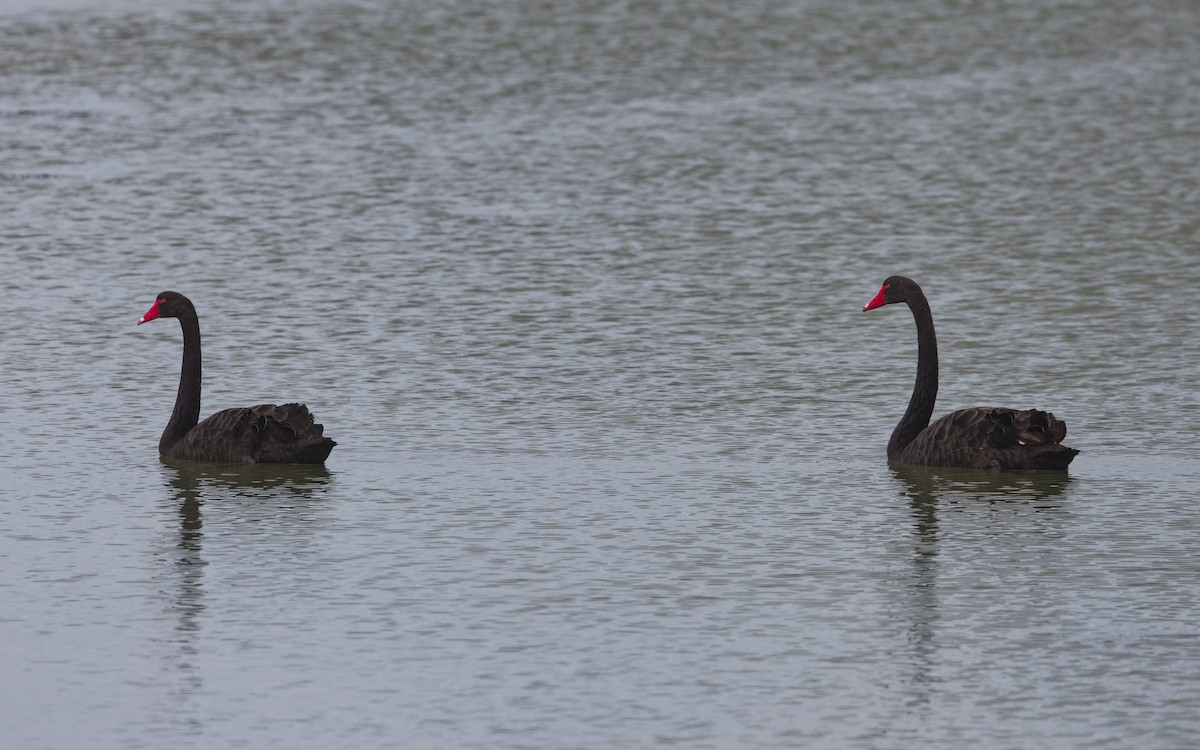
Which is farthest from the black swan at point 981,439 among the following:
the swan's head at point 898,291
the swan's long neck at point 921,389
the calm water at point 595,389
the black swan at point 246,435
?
the black swan at point 246,435

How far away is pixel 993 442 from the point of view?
1304 centimetres

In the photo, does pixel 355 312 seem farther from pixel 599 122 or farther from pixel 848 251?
pixel 599 122

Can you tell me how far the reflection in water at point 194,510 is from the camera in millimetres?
9281

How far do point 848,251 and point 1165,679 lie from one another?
39.4 ft

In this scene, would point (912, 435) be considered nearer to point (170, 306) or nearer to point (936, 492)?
point (936, 492)

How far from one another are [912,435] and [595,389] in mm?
2642

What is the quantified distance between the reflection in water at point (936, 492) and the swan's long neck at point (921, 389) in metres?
0.23

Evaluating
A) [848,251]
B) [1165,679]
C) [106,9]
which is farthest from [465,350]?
[106,9]

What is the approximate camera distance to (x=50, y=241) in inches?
831

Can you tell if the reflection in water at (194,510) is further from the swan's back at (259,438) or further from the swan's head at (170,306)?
the swan's head at (170,306)

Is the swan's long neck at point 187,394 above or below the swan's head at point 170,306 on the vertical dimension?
below

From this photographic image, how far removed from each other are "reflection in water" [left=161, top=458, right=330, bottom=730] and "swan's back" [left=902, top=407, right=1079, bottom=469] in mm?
3515

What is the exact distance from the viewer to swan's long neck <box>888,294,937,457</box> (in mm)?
13555

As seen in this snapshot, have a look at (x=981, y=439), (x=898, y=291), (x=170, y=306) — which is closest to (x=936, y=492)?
(x=981, y=439)
